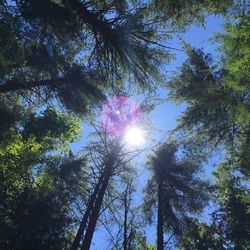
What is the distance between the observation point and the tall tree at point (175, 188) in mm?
17156

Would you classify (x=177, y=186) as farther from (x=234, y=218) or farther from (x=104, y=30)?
(x=104, y=30)

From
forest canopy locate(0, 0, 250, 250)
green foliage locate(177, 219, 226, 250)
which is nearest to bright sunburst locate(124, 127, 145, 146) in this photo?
forest canopy locate(0, 0, 250, 250)

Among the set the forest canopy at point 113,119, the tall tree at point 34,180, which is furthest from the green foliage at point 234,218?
the tall tree at point 34,180

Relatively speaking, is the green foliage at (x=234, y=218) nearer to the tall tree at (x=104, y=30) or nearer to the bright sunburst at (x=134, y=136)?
the bright sunburst at (x=134, y=136)

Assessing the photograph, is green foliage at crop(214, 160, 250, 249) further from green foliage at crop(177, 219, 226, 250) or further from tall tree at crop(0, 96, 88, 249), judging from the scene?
tall tree at crop(0, 96, 88, 249)

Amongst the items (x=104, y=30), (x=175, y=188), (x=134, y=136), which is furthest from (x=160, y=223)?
(x=104, y=30)

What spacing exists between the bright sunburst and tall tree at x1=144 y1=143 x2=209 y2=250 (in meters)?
3.79

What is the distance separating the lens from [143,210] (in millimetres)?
18672

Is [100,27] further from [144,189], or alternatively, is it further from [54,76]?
[144,189]

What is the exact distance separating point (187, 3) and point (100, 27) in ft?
7.87

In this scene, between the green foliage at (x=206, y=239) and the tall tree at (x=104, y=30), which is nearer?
the tall tree at (x=104, y=30)

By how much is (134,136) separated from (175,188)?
5975mm

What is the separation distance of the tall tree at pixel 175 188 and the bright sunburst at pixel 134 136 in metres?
3.79

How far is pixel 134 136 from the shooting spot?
524 inches
